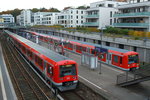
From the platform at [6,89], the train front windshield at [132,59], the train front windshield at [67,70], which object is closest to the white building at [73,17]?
the train front windshield at [132,59]

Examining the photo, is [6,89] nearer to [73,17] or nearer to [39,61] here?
[39,61]

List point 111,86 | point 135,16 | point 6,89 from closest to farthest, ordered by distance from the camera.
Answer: point 6,89 → point 111,86 → point 135,16

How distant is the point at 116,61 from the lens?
69.8 ft

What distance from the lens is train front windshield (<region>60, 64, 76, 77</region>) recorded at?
43.1 feet

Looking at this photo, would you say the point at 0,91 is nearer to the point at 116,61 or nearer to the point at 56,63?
the point at 56,63

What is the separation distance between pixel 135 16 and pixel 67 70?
27.2 metres

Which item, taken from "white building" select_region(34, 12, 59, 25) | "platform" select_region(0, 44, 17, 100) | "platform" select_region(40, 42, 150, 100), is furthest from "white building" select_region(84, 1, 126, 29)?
"white building" select_region(34, 12, 59, 25)

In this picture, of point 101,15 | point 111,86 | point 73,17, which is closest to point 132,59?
point 111,86

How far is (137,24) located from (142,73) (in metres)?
23.0

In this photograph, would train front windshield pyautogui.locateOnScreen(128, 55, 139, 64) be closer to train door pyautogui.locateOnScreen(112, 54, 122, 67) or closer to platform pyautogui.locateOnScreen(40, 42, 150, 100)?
train door pyautogui.locateOnScreen(112, 54, 122, 67)

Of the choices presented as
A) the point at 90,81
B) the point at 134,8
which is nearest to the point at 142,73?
the point at 90,81

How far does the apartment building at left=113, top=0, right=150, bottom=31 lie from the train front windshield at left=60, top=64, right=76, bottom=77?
25157mm

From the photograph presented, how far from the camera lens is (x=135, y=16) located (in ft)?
116

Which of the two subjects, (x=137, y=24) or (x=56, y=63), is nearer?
(x=56, y=63)
